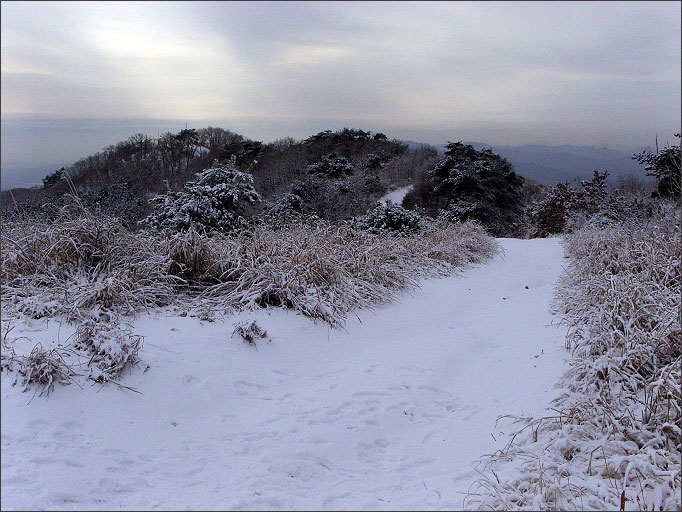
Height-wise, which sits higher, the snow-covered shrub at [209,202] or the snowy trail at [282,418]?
the snow-covered shrub at [209,202]

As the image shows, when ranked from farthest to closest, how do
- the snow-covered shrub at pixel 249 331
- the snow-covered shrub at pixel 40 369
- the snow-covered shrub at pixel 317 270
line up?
1. the snow-covered shrub at pixel 317 270
2. the snow-covered shrub at pixel 249 331
3. the snow-covered shrub at pixel 40 369

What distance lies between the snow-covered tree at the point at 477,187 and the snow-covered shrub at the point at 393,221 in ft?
20.4

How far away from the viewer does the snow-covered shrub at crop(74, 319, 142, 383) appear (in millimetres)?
3035

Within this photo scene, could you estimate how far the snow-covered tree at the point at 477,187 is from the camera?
16.7 meters

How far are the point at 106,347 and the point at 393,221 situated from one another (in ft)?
26.0

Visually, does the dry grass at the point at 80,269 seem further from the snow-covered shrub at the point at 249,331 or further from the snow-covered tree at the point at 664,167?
the snow-covered tree at the point at 664,167

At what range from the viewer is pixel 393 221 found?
1026 cm

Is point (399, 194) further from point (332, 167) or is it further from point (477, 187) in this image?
point (332, 167)

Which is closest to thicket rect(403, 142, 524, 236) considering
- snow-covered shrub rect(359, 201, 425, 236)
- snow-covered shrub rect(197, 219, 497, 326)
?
snow-covered shrub rect(359, 201, 425, 236)

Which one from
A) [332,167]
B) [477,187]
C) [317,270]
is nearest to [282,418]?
[317,270]

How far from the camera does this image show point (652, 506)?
2.03 metres

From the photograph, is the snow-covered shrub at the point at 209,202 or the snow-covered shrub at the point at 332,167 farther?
the snow-covered shrub at the point at 332,167

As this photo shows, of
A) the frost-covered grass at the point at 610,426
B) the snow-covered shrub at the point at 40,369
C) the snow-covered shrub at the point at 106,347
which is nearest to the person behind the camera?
the frost-covered grass at the point at 610,426

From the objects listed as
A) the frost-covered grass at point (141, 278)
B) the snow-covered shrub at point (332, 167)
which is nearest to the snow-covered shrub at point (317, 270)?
the frost-covered grass at point (141, 278)
